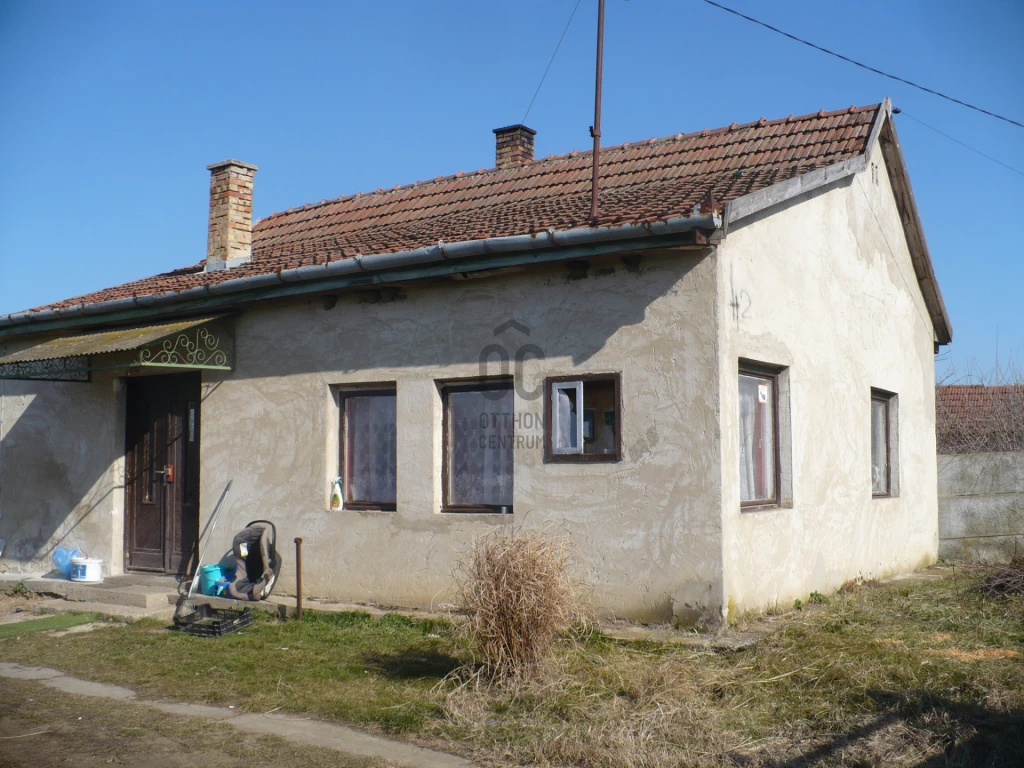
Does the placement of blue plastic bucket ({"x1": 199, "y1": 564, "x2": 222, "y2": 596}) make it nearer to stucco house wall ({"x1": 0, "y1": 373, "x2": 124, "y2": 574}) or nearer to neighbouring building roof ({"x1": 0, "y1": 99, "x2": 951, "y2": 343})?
stucco house wall ({"x1": 0, "y1": 373, "x2": 124, "y2": 574})

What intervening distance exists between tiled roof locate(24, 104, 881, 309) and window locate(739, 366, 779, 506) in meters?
1.70

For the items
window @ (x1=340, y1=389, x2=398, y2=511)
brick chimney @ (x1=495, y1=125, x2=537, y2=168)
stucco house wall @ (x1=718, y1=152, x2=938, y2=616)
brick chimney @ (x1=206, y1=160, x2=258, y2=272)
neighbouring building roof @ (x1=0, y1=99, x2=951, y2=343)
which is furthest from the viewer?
brick chimney @ (x1=495, y1=125, x2=537, y2=168)

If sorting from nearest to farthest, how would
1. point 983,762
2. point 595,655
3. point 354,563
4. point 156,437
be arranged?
point 983,762 → point 595,655 → point 354,563 → point 156,437

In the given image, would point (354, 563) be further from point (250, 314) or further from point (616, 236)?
point (616, 236)

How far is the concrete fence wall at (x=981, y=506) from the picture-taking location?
12164mm

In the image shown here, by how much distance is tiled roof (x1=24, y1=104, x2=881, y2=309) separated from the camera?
8922mm

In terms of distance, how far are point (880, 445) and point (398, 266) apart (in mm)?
6309

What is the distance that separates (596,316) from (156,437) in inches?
231

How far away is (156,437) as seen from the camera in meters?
11.2

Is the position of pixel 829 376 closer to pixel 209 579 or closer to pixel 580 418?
pixel 580 418

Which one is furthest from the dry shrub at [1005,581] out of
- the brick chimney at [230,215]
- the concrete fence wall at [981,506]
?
the brick chimney at [230,215]

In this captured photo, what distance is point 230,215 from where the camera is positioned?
12.5 m

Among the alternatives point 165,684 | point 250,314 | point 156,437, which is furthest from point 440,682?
point 156,437

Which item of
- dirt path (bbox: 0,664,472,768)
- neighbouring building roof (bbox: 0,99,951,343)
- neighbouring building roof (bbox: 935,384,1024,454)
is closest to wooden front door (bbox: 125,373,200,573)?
neighbouring building roof (bbox: 0,99,951,343)
